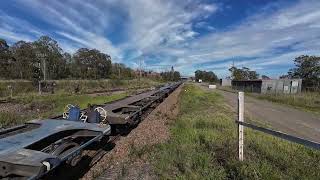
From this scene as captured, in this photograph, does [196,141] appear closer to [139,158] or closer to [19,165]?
[139,158]

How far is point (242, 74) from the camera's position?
371 feet

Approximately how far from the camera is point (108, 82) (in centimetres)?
7319

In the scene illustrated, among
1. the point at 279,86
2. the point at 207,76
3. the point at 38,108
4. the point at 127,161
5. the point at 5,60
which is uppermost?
the point at 5,60

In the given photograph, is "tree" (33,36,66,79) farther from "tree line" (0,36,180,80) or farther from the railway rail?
the railway rail

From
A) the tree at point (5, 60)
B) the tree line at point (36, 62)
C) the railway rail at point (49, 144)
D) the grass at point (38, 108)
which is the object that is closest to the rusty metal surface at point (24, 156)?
the railway rail at point (49, 144)

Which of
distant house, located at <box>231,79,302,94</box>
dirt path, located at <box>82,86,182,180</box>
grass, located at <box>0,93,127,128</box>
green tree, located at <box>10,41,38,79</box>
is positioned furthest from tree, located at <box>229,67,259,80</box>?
dirt path, located at <box>82,86,182,180</box>

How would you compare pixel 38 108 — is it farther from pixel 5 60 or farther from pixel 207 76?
pixel 207 76

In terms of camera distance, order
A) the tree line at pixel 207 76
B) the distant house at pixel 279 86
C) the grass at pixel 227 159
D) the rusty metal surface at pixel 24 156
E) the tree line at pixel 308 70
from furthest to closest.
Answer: the tree line at pixel 207 76 < the tree line at pixel 308 70 < the distant house at pixel 279 86 < the grass at pixel 227 159 < the rusty metal surface at pixel 24 156

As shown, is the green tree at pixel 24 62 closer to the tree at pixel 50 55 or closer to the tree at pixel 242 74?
the tree at pixel 50 55

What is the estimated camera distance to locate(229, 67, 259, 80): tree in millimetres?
110125

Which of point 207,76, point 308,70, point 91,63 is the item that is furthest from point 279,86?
point 207,76

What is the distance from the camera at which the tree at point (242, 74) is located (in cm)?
11012

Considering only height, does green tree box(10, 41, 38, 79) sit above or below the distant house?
above

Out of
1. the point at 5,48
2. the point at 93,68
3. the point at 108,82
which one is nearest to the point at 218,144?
the point at 108,82
